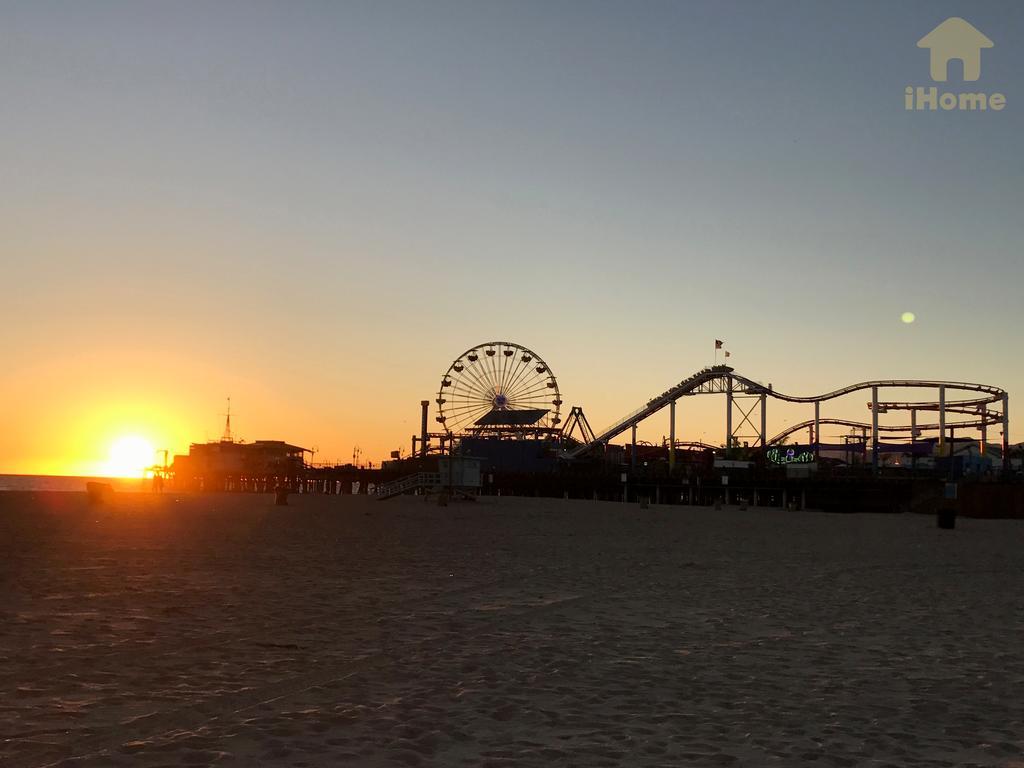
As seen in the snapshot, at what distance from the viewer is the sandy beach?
291 inches

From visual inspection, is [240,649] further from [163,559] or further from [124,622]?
[163,559]

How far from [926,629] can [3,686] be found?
1182 cm

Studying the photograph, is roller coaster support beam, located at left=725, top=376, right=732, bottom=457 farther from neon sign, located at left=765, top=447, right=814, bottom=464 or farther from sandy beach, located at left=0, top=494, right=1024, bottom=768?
sandy beach, located at left=0, top=494, right=1024, bottom=768

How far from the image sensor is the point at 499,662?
10.8m

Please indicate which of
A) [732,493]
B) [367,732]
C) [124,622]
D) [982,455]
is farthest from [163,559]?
[982,455]

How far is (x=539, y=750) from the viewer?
725 cm

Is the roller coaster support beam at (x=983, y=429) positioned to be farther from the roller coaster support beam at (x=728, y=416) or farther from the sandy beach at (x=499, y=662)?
the sandy beach at (x=499, y=662)

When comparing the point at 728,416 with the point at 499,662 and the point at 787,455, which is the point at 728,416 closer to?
the point at 787,455

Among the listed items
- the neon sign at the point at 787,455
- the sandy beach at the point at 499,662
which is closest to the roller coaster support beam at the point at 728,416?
the neon sign at the point at 787,455

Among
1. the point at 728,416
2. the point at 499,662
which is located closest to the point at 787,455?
the point at 728,416

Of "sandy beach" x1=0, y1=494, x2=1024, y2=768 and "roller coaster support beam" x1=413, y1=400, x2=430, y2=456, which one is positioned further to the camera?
"roller coaster support beam" x1=413, y1=400, x2=430, y2=456

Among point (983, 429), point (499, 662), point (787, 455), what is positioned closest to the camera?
point (499, 662)

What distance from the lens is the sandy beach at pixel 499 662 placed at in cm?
739

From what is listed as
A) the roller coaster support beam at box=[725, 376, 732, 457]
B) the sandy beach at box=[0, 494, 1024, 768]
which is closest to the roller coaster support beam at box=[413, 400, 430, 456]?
the roller coaster support beam at box=[725, 376, 732, 457]
